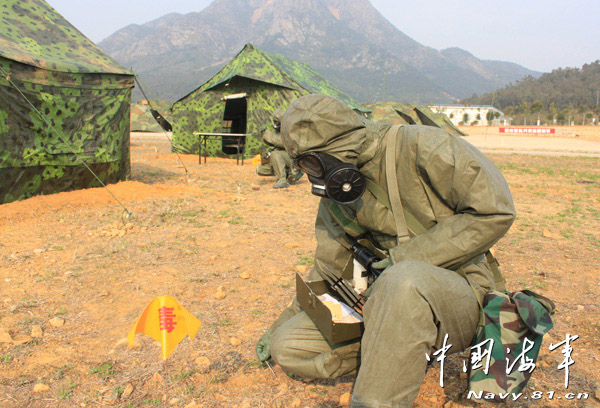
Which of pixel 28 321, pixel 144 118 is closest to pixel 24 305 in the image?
pixel 28 321

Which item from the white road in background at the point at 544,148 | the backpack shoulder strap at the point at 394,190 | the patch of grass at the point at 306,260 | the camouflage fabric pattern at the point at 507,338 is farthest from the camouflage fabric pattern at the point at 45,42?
the white road in background at the point at 544,148

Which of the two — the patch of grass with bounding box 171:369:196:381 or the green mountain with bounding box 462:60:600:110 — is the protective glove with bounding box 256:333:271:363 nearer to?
the patch of grass with bounding box 171:369:196:381

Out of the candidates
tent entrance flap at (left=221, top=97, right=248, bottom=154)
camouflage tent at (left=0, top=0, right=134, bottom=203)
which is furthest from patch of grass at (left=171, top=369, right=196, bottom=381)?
tent entrance flap at (left=221, top=97, right=248, bottom=154)

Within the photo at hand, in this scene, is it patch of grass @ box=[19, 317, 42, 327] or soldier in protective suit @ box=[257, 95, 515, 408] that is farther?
patch of grass @ box=[19, 317, 42, 327]

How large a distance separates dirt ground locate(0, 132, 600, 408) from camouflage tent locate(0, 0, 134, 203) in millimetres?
488

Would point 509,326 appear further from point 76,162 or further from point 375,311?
point 76,162

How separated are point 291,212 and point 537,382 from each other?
4924mm

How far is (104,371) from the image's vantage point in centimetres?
266

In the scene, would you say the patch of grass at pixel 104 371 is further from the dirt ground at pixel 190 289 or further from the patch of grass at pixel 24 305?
the patch of grass at pixel 24 305

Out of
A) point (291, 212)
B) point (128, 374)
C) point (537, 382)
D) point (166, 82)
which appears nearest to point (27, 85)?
point (291, 212)

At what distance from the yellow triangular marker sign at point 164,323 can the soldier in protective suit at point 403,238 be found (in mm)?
504

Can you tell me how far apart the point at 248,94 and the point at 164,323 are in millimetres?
12696

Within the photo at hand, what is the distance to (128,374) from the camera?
264 cm

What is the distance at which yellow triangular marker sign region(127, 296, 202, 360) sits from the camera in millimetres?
2354
